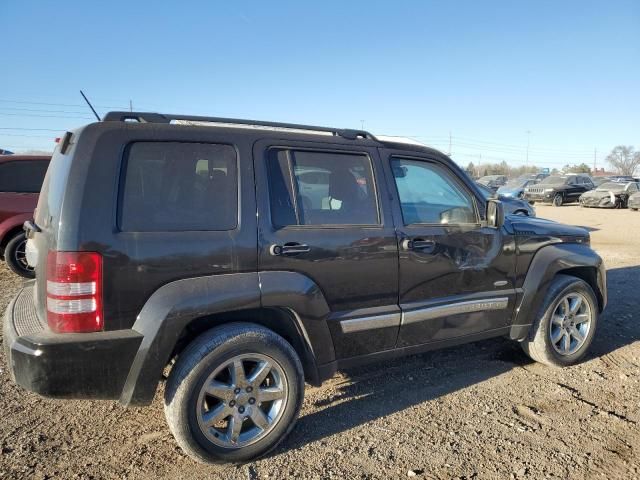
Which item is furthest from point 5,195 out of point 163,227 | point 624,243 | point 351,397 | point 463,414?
point 624,243

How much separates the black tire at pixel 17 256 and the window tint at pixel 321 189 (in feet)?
18.6

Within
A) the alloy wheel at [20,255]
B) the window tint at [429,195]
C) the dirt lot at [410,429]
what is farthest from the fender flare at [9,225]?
the window tint at [429,195]

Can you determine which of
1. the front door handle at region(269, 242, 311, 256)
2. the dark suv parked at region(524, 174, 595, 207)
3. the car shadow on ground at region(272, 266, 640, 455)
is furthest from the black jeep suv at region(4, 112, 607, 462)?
the dark suv parked at region(524, 174, 595, 207)

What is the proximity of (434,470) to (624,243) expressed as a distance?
1055cm

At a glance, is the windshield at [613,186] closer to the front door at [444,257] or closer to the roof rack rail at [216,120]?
the front door at [444,257]

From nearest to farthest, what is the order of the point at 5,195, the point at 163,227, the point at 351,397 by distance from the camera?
the point at 163,227
the point at 351,397
the point at 5,195

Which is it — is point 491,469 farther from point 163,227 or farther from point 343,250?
point 163,227

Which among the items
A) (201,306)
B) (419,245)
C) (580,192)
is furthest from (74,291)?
(580,192)

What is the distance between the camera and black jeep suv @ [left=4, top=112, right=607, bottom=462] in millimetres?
2281

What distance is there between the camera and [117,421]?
304 cm

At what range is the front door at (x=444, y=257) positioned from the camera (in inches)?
123

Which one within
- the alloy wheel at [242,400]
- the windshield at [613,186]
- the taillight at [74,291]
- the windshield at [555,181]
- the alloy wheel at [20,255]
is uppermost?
the windshield at [555,181]

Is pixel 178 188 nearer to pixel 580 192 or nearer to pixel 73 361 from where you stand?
pixel 73 361

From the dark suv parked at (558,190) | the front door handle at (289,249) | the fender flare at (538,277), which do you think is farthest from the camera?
the dark suv parked at (558,190)
